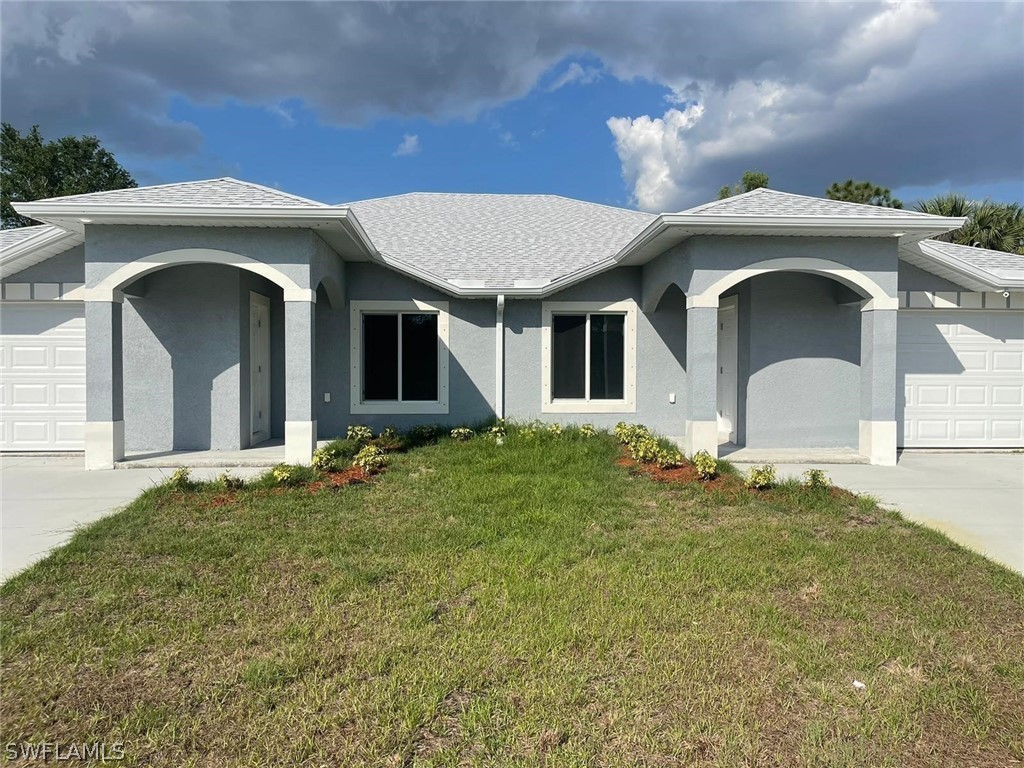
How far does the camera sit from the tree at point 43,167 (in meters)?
27.7

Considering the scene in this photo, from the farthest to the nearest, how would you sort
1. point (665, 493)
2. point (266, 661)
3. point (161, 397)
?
point (161, 397), point (665, 493), point (266, 661)

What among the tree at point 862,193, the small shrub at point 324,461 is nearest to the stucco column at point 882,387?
the small shrub at point 324,461

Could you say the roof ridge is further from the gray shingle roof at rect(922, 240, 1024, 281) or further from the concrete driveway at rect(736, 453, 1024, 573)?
the gray shingle roof at rect(922, 240, 1024, 281)

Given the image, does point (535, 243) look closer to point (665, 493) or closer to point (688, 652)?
point (665, 493)

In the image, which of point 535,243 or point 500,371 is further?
point 535,243

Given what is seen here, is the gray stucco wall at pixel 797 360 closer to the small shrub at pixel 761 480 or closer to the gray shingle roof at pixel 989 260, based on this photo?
the gray shingle roof at pixel 989 260

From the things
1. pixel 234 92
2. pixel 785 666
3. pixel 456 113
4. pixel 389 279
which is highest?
pixel 456 113

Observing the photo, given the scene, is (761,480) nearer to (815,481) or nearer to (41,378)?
(815,481)

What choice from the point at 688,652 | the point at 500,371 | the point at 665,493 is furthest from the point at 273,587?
the point at 500,371

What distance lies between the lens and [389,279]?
445 inches

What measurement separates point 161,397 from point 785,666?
1015 cm

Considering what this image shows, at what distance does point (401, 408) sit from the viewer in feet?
37.2

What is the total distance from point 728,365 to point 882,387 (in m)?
2.73

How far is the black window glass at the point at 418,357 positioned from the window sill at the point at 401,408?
153 millimetres
